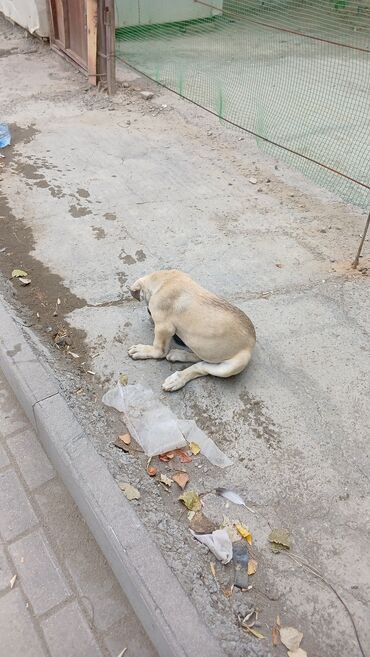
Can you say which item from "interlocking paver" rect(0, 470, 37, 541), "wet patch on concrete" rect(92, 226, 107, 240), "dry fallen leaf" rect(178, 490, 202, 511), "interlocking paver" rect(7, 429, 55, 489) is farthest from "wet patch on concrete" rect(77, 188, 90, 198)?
"dry fallen leaf" rect(178, 490, 202, 511)

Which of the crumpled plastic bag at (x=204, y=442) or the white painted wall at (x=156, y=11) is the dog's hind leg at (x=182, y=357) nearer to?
the crumpled plastic bag at (x=204, y=442)

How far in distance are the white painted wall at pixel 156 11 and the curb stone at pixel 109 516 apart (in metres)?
9.28

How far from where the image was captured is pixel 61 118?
746cm

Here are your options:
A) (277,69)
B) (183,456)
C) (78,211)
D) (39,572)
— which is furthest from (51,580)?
(277,69)

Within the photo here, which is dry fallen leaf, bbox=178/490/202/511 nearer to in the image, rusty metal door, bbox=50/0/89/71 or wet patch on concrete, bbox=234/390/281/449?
wet patch on concrete, bbox=234/390/281/449

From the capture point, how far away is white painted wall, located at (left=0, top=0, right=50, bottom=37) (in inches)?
369

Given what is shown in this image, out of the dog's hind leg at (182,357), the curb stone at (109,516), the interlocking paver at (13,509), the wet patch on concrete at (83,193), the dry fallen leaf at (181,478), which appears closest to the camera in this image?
the curb stone at (109,516)

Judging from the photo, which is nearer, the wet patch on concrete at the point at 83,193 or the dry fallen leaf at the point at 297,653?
the dry fallen leaf at the point at 297,653

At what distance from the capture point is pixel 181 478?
3.07m

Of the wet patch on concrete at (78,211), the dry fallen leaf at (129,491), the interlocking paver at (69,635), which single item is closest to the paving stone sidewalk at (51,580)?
the interlocking paver at (69,635)

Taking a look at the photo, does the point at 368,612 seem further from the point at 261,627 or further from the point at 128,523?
the point at 128,523

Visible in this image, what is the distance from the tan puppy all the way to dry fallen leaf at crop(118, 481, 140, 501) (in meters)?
0.80

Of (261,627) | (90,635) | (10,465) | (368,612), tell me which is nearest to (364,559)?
(368,612)

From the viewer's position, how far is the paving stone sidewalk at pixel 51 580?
8.14ft
